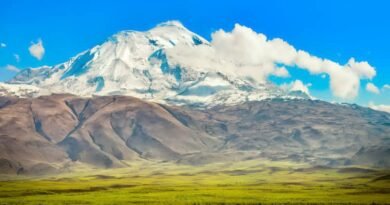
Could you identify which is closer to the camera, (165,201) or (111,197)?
(165,201)

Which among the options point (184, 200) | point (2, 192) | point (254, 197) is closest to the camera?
point (184, 200)

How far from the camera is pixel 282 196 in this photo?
558ft

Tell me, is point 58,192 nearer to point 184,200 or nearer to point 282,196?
point 184,200

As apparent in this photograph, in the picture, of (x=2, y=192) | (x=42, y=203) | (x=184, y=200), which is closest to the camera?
(x=42, y=203)

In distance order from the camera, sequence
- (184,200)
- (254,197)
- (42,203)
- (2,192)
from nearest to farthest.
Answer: (42,203) → (184,200) → (254,197) → (2,192)

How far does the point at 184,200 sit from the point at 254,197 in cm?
2334

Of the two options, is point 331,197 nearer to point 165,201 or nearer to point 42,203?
point 165,201

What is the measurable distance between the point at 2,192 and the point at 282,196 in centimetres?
8989

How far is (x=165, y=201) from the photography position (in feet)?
502

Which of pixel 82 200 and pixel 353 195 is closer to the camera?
pixel 82 200

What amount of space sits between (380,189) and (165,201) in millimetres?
76880

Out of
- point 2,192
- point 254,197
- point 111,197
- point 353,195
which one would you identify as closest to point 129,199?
point 111,197

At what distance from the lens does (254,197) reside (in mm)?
167500

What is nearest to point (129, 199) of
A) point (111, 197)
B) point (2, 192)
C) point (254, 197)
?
point (111, 197)
